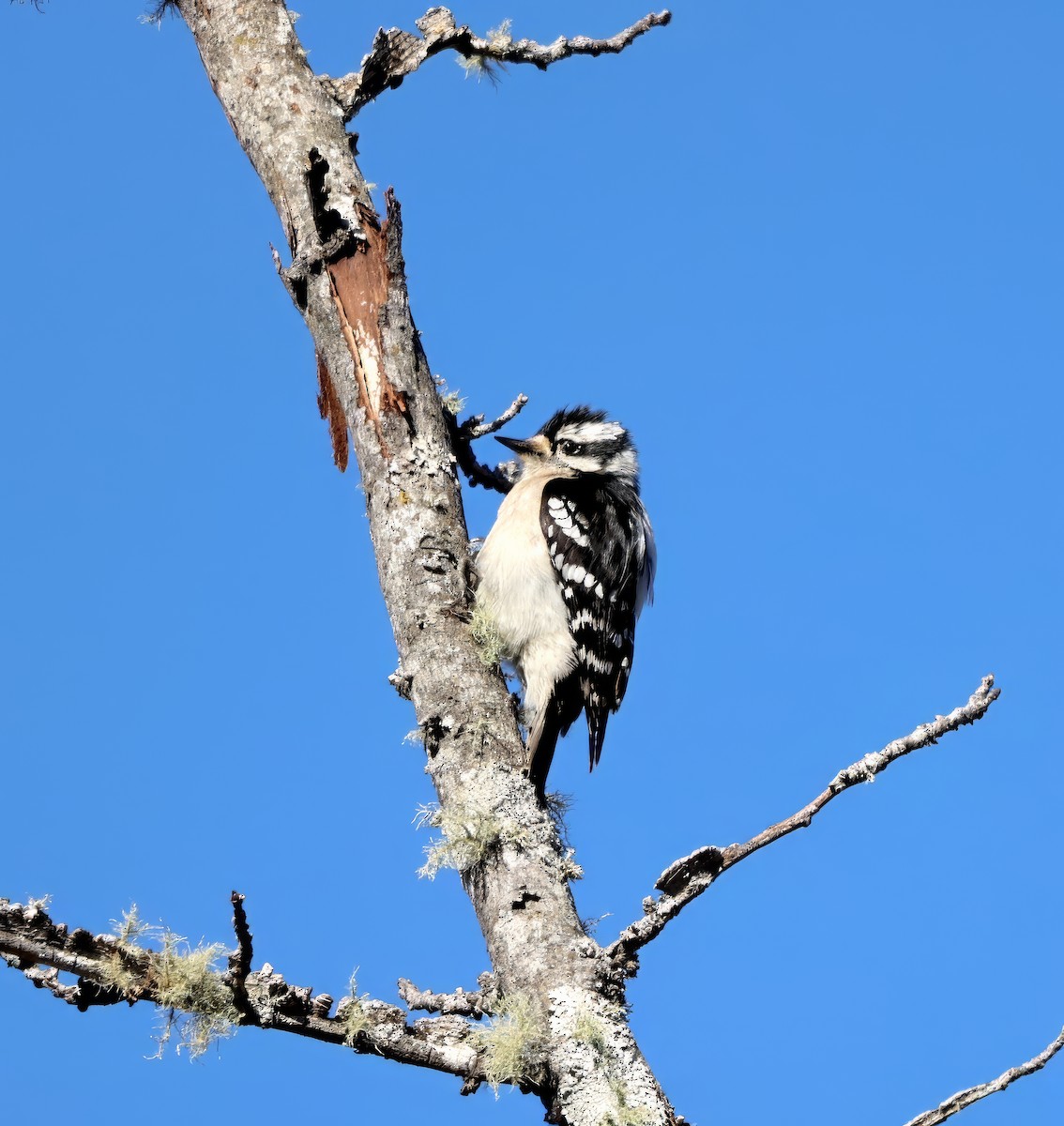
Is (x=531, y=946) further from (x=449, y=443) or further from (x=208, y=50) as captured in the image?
(x=208, y=50)

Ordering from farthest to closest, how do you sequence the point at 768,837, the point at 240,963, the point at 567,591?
the point at 567,591 < the point at 768,837 < the point at 240,963

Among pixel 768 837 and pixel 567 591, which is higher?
pixel 567 591

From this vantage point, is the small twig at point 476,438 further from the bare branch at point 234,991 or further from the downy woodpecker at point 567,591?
the bare branch at point 234,991

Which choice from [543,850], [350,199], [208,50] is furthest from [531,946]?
[208,50]

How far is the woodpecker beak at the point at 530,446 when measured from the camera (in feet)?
19.8

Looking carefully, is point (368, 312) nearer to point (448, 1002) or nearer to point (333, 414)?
point (333, 414)

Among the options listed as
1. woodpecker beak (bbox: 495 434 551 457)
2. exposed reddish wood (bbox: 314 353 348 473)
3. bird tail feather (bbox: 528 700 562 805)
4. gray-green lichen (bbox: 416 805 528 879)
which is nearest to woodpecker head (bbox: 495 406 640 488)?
woodpecker beak (bbox: 495 434 551 457)

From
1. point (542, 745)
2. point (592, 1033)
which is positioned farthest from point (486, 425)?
point (592, 1033)

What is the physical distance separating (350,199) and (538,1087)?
2.96 m

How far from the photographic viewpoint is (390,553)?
424cm

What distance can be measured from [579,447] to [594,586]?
3.60 feet

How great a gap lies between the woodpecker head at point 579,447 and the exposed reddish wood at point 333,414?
138 centimetres

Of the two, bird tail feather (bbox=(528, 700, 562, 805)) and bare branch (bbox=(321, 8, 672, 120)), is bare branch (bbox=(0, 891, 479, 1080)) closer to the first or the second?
bird tail feather (bbox=(528, 700, 562, 805))

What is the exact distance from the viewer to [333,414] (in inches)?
186
